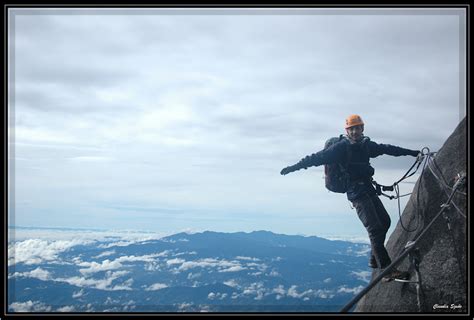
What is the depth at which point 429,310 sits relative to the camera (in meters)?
11.2

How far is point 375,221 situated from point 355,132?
2857 millimetres

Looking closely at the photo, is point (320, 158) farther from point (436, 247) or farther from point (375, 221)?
point (436, 247)

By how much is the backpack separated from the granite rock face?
9.91 ft

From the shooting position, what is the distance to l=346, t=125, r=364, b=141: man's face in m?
11.7

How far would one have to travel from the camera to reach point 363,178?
11.9 metres

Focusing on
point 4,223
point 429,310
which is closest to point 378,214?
point 429,310

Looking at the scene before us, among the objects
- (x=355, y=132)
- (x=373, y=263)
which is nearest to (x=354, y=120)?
(x=355, y=132)

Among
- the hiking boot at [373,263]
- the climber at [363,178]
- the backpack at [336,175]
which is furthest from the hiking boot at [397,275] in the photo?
the backpack at [336,175]

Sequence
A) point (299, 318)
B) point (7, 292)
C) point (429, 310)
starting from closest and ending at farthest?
point (299, 318), point (7, 292), point (429, 310)

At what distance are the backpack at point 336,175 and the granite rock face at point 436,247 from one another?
302cm

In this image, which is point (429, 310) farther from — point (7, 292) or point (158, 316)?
point (7, 292)

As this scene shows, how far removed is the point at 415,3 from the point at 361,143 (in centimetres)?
421

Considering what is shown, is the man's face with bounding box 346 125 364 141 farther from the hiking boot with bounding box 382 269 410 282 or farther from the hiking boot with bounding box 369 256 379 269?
the hiking boot with bounding box 382 269 410 282

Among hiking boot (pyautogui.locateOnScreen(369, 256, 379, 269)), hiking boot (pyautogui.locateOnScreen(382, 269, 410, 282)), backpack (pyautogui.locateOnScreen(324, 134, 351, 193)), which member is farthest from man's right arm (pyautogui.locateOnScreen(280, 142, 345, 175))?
hiking boot (pyautogui.locateOnScreen(382, 269, 410, 282))
